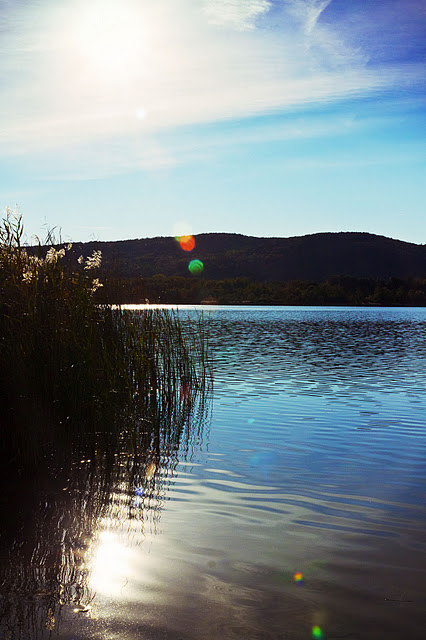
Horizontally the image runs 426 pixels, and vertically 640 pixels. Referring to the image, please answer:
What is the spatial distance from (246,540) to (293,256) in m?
120

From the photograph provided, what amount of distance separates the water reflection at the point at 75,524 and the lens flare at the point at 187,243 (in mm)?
114003

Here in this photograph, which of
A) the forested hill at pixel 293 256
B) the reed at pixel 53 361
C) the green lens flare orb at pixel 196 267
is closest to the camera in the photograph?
the reed at pixel 53 361

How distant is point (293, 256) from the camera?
123438 mm

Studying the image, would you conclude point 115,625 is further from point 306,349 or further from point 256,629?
point 306,349

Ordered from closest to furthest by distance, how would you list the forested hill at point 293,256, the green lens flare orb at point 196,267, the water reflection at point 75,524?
the water reflection at point 75,524
the green lens flare orb at point 196,267
the forested hill at point 293,256

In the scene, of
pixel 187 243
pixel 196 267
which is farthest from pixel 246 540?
pixel 187 243

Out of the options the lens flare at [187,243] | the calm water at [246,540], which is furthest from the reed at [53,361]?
the lens flare at [187,243]

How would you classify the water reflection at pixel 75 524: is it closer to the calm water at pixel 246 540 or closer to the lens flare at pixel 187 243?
the calm water at pixel 246 540

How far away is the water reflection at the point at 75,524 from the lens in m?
3.96

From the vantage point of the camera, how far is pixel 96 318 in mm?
8703

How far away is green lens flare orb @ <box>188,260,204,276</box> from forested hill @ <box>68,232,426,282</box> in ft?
2.91

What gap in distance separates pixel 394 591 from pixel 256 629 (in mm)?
1132

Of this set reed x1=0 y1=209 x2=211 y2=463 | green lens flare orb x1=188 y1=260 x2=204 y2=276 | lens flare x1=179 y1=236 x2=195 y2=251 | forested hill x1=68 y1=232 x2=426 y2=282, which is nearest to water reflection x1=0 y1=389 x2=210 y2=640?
reed x1=0 y1=209 x2=211 y2=463

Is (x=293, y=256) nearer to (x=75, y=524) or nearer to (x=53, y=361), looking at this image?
(x=53, y=361)
